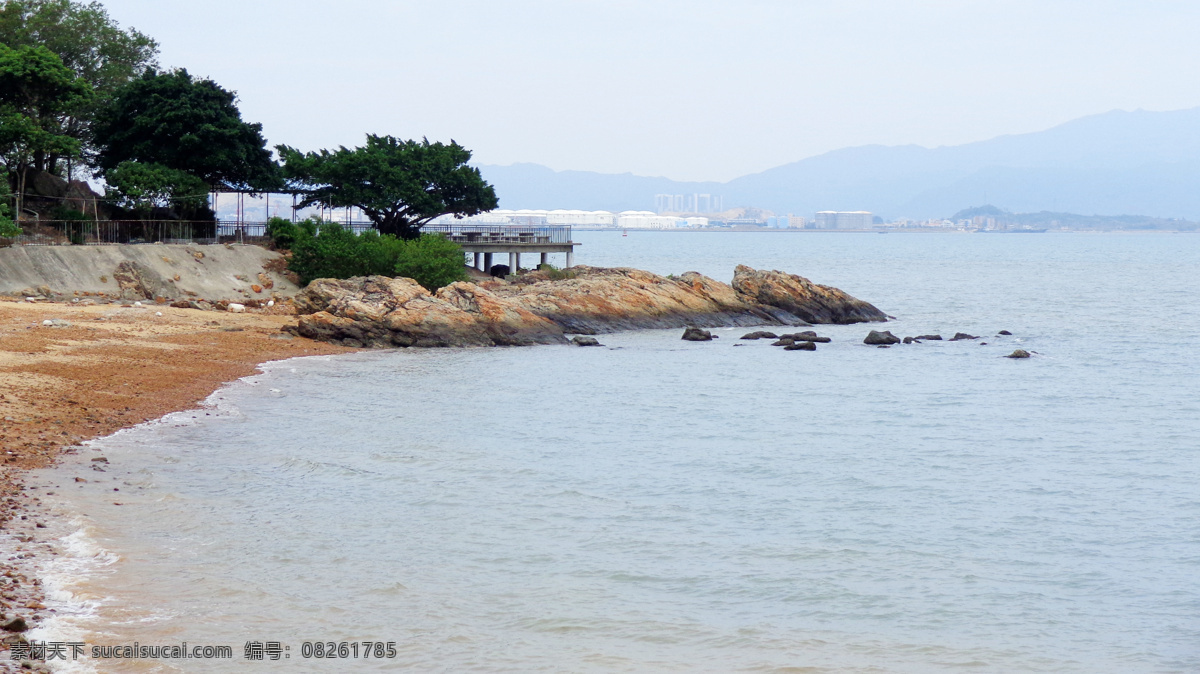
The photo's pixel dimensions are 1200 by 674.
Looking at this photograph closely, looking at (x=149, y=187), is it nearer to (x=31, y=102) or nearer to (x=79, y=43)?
(x=31, y=102)

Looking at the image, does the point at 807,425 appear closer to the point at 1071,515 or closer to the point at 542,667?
the point at 1071,515

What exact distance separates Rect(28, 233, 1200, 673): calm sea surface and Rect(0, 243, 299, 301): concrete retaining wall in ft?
53.7

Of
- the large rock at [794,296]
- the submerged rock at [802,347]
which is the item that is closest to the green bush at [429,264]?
the large rock at [794,296]

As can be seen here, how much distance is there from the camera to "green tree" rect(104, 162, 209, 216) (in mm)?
48812

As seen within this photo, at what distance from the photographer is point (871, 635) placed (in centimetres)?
1134

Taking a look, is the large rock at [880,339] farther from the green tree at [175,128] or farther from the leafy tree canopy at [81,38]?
the leafy tree canopy at [81,38]

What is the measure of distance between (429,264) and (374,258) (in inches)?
102

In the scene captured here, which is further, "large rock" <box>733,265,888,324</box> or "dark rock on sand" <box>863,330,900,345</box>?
"large rock" <box>733,265,888,324</box>

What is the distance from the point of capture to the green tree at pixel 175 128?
52.2 m

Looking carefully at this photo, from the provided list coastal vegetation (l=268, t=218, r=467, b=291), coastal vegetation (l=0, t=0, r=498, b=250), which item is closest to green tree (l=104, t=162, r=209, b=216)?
coastal vegetation (l=0, t=0, r=498, b=250)

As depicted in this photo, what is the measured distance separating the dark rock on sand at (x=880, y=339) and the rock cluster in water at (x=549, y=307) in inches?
284

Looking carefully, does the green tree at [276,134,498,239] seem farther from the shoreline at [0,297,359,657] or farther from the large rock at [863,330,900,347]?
the large rock at [863,330,900,347]

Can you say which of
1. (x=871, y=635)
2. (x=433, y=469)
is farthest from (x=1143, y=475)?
(x=433, y=469)

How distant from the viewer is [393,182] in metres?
57.1
